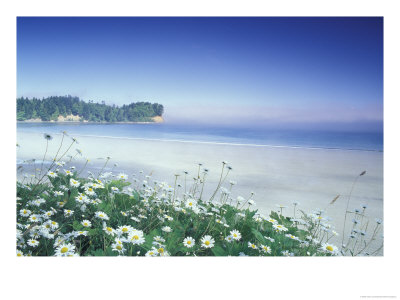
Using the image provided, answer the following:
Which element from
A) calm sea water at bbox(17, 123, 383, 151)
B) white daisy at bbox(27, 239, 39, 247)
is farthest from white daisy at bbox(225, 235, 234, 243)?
calm sea water at bbox(17, 123, 383, 151)

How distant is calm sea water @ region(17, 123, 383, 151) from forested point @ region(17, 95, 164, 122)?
0.19 feet

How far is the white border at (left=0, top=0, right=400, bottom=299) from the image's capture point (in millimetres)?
1473

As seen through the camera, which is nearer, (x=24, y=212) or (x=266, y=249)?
(x=266, y=249)

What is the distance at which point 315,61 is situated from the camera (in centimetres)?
219

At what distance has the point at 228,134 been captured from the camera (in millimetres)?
2809

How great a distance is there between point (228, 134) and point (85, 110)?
1.25 metres

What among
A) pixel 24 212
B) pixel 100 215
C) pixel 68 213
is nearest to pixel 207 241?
pixel 100 215

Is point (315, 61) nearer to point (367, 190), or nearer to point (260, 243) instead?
point (367, 190)

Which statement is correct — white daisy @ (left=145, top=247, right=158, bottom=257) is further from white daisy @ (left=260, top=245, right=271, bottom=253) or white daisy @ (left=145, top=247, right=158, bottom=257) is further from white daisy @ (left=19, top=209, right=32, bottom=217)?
white daisy @ (left=19, top=209, right=32, bottom=217)

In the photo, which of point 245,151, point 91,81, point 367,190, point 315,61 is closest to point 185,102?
point 91,81
